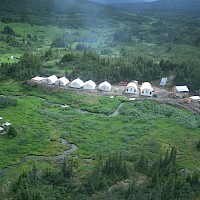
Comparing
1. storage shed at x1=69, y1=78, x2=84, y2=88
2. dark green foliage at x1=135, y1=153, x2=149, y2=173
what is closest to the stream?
dark green foliage at x1=135, y1=153, x2=149, y2=173

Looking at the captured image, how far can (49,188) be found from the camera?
27.4 m

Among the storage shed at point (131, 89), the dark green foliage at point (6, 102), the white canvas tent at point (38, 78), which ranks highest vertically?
the storage shed at point (131, 89)

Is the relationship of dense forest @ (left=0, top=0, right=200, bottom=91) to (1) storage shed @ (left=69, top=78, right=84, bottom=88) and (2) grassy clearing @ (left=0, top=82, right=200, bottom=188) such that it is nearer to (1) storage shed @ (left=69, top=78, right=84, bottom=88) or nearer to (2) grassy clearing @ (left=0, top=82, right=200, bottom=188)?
(1) storage shed @ (left=69, top=78, right=84, bottom=88)

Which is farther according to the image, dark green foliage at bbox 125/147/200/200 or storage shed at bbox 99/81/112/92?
storage shed at bbox 99/81/112/92

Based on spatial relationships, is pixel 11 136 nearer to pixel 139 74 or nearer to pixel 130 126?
pixel 130 126

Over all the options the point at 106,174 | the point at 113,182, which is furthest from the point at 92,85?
the point at 113,182

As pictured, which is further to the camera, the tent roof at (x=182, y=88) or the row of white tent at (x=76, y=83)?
the row of white tent at (x=76, y=83)

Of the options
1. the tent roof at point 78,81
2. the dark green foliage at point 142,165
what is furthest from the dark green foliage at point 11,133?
the tent roof at point 78,81

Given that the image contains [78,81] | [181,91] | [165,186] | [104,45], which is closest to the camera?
[165,186]

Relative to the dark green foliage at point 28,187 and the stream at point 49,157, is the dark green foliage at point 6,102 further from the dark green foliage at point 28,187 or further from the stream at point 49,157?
the dark green foliage at point 28,187

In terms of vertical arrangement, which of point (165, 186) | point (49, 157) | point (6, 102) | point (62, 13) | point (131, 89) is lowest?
point (49, 157)

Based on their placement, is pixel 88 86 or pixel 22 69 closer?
pixel 88 86

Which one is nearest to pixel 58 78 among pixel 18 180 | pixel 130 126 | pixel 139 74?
pixel 139 74

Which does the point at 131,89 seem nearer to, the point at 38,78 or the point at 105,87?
the point at 105,87
